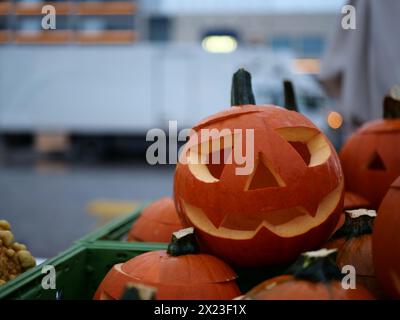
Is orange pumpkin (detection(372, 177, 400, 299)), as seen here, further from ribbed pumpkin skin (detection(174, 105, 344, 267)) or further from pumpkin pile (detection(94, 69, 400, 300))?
ribbed pumpkin skin (detection(174, 105, 344, 267))

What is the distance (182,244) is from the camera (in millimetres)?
1461

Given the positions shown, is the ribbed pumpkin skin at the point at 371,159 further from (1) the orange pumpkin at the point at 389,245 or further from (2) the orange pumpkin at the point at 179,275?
(2) the orange pumpkin at the point at 179,275

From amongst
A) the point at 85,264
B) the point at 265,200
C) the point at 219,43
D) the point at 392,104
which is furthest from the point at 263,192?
the point at 219,43

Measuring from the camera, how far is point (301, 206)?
144 cm

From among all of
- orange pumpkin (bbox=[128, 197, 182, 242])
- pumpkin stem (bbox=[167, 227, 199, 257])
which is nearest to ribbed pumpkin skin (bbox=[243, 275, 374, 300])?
pumpkin stem (bbox=[167, 227, 199, 257])

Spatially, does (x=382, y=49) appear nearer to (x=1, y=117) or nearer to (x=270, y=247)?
(x=270, y=247)

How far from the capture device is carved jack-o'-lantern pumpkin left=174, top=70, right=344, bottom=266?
1427mm

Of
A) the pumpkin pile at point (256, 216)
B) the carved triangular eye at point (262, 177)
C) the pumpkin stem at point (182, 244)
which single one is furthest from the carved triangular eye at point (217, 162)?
the pumpkin stem at point (182, 244)

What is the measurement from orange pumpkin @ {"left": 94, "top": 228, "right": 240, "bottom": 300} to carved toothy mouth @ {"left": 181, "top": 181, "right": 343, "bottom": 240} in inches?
3.4

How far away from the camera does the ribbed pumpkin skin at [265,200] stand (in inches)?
55.9

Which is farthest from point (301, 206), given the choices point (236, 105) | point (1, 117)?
point (1, 117)

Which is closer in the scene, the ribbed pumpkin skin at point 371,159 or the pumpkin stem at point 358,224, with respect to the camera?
the pumpkin stem at point 358,224

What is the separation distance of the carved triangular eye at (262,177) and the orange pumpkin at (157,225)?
2.07 ft
